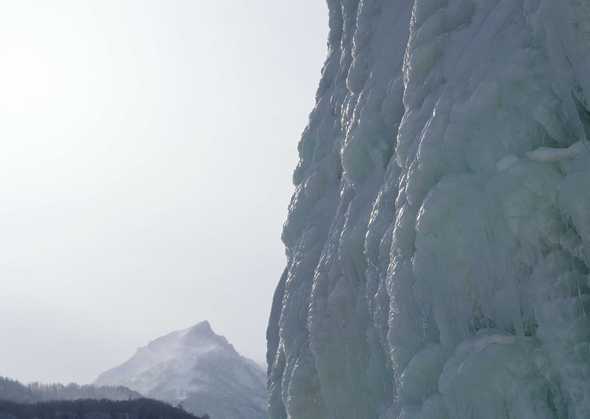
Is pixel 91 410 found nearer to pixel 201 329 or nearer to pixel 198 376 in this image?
pixel 198 376

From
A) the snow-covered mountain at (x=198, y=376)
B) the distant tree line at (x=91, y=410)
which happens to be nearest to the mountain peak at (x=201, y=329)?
the snow-covered mountain at (x=198, y=376)

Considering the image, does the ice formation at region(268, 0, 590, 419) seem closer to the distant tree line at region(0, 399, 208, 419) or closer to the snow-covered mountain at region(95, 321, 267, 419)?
the distant tree line at region(0, 399, 208, 419)

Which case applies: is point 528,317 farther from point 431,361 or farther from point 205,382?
point 205,382

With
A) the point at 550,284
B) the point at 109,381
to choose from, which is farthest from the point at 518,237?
the point at 109,381

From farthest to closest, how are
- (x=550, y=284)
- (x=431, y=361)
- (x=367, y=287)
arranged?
(x=367, y=287) → (x=431, y=361) → (x=550, y=284)

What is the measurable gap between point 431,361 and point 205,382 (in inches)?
2417

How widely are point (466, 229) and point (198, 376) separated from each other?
207 ft

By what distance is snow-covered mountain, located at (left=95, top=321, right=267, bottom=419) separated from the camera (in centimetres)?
6250

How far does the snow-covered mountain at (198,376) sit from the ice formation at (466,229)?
49.4 meters

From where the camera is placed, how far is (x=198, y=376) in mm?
68188

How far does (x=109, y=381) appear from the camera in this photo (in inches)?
3130

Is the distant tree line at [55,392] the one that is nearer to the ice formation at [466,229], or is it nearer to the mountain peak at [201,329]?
the ice formation at [466,229]

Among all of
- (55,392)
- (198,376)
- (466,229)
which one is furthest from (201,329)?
(466,229)

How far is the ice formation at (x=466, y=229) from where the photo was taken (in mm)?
6469
